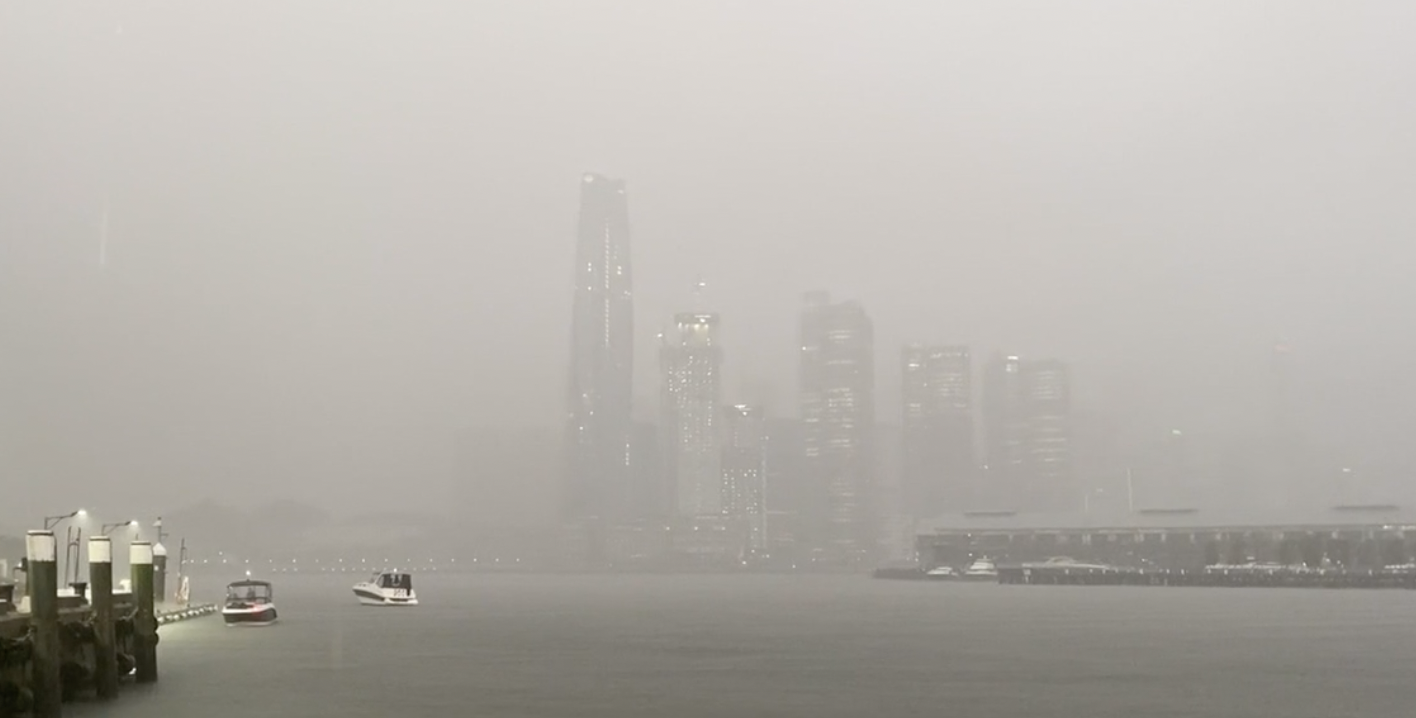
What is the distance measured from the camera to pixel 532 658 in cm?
7981

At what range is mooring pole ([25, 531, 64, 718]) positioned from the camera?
131 ft

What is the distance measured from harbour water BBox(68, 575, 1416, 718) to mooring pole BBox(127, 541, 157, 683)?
0.95m

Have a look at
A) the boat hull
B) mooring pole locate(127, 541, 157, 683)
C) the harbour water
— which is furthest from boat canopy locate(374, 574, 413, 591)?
mooring pole locate(127, 541, 157, 683)

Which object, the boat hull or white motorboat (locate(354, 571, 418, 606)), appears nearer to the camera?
the boat hull

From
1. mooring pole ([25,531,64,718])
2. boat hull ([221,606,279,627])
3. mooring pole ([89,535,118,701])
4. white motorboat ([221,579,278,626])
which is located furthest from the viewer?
white motorboat ([221,579,278,626])

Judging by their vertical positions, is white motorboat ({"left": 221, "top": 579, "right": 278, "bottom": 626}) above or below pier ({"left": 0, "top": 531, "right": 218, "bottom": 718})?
below

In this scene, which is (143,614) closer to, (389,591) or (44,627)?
(44,627)

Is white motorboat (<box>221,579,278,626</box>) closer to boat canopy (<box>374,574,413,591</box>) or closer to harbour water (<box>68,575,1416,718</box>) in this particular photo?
harbour water (<box>68,575,1416,718</box>)

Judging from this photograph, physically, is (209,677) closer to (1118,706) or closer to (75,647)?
(75,647)

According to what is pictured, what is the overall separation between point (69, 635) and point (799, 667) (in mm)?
32976

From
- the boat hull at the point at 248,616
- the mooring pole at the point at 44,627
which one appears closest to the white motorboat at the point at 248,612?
the boat hull at the point at 248,616

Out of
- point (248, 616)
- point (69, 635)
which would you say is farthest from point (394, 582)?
point (69, 635)

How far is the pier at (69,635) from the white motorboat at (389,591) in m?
82.3

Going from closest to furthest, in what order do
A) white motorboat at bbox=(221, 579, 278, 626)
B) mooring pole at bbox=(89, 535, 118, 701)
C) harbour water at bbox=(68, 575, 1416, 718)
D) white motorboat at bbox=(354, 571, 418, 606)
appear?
mooring pole at bbox=(89, 535, 118, 701), harbour water at bbox=(68, 575, 1416, 718), white motorboat at bbox=(221, 579, 278, 626), white motorboat at bbox=(354, 571, 418, 606)
